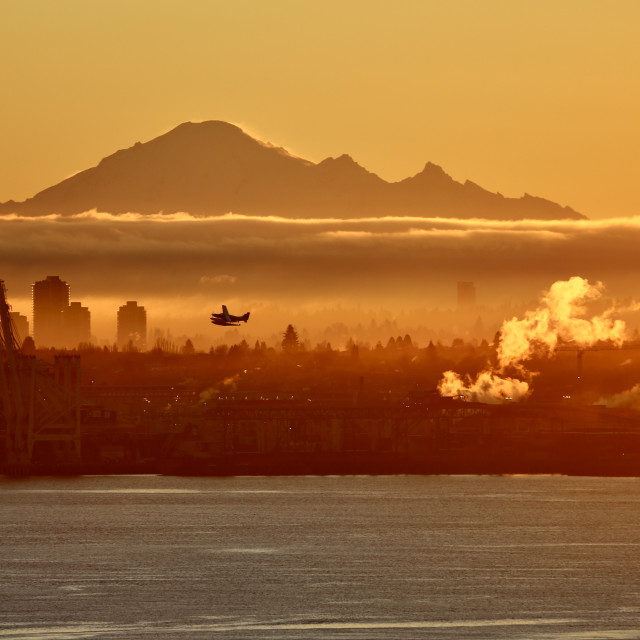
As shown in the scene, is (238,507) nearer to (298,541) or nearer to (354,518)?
(354,518)

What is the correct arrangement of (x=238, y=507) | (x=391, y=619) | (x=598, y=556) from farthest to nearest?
(x=238, y=507)
(x=598, y=556)
(x=391, y=619)

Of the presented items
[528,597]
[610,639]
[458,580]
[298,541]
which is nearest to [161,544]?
[298,541]

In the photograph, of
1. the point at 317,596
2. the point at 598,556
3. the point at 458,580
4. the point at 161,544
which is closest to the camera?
Answer: the point at 317,596

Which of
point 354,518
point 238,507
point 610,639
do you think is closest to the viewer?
point 610,639

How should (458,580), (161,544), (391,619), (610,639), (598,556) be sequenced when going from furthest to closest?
(161,544) → (598,556) → (458,580) → (391,619) → (610,639)

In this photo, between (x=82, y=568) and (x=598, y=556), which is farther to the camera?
(x=598, y=556)

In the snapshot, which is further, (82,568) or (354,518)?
(354,518)

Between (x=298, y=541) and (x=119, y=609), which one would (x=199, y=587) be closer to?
(x=119, y=609)

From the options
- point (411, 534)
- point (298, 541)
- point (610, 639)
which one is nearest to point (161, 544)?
point (298, 541)
